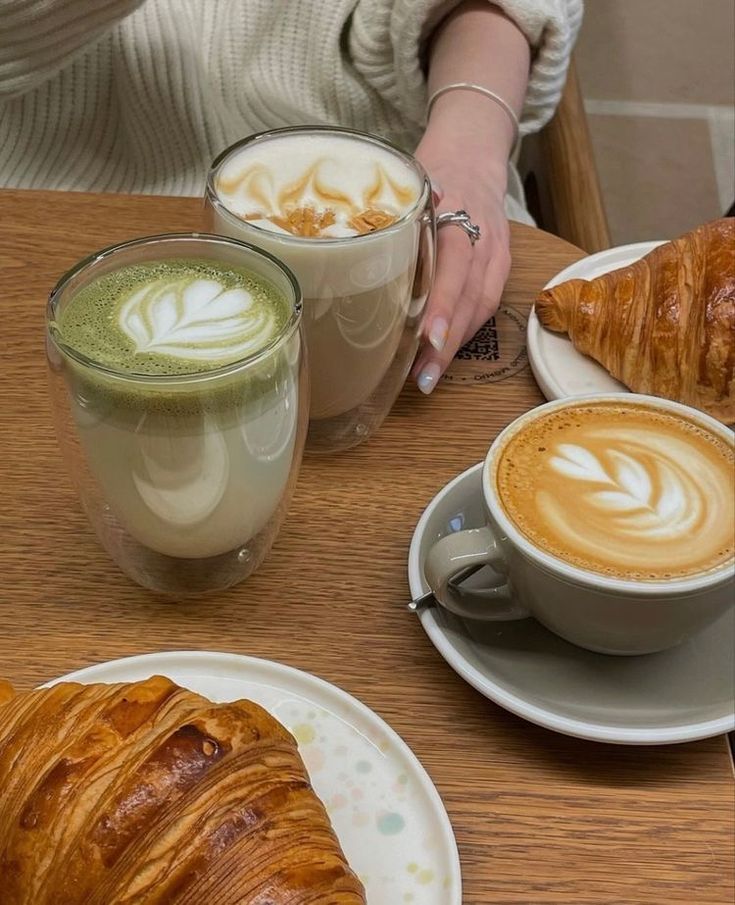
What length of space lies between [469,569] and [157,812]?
244 mm

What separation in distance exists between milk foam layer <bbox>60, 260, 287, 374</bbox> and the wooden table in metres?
0.17

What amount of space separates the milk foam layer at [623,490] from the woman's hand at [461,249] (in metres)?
0.19

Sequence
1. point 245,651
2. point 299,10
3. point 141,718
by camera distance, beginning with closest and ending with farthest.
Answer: point 141,718 → point 245,651 → point 299,10

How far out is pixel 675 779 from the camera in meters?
0.54

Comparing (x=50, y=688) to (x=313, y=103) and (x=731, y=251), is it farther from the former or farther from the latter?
(x=313, y=103)

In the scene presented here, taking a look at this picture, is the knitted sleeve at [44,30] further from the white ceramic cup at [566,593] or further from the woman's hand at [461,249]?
the white ceramic cup at [566,593]

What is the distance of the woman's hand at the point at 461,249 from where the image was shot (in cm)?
79

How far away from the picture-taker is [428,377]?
0.77 m

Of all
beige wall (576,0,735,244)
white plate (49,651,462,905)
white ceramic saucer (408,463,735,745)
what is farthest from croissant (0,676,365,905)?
beige wall (576,0,735,244)

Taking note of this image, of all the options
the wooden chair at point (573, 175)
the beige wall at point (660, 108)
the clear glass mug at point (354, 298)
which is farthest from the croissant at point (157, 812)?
the beige wall at point (660, 108)

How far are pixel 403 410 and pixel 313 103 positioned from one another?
0.52 meters

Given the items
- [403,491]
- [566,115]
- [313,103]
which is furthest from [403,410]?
[566,115]

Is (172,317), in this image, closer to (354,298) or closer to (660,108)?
(354,298)

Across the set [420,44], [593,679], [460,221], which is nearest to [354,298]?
[460,221]
